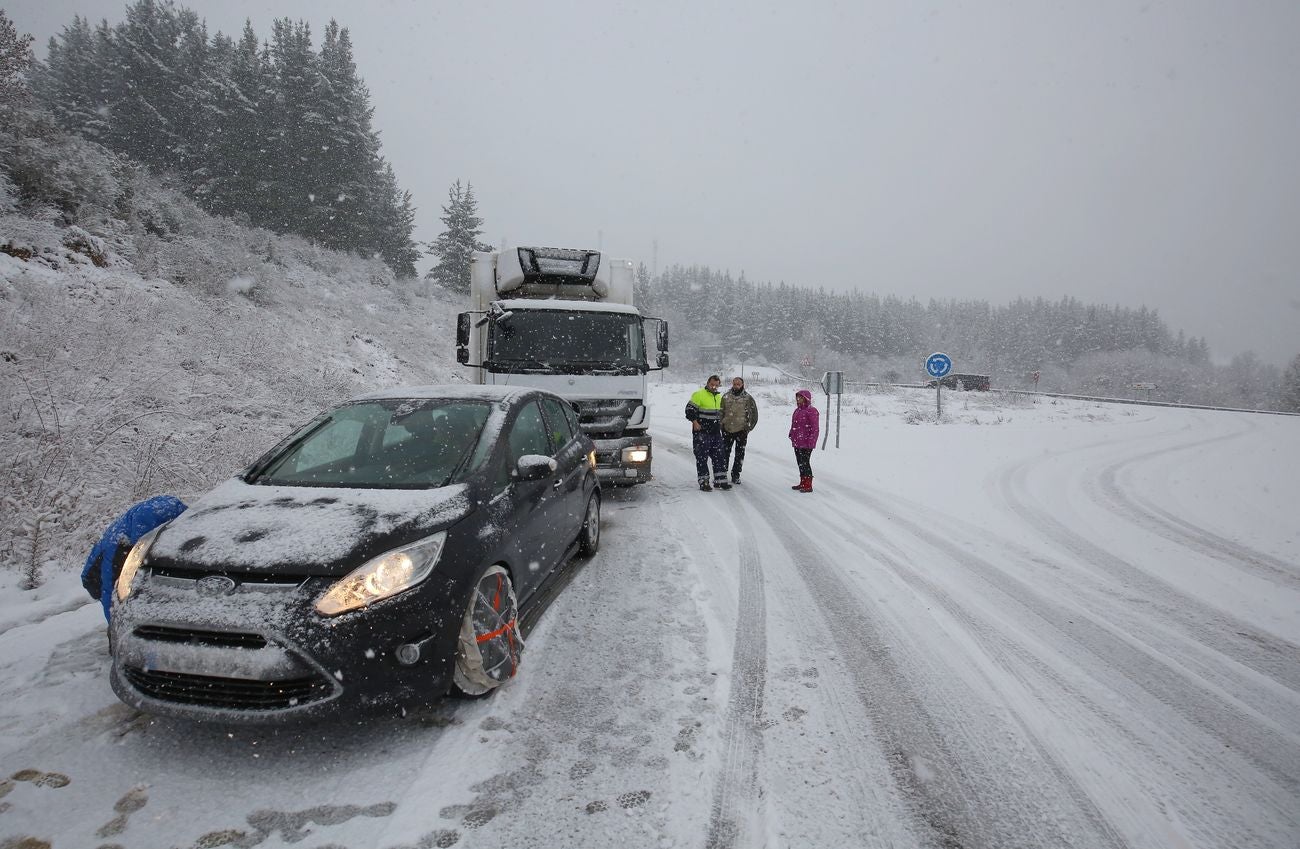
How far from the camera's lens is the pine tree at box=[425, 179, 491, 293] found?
120 feet

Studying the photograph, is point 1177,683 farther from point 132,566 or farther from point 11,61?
point 11,61

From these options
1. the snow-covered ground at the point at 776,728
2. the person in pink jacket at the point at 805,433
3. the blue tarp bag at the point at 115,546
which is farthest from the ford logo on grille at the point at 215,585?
the person in pink jacket at the point at 805,433

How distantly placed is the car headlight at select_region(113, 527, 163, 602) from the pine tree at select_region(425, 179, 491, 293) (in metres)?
35.5

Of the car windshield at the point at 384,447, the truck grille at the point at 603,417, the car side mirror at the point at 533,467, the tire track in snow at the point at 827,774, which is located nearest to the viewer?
the tire track in snow at the point at 827,774

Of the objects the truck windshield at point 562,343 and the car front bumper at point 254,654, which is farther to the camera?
the truck windshield at point 562,343

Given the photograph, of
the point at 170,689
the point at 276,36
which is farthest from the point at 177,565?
the point at 276,36

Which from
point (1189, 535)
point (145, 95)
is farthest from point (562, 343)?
point (145, 95)

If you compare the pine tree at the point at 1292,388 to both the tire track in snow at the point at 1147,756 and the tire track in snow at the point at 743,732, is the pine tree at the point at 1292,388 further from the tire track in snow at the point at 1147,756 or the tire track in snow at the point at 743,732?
the tire track in snow at the point at 743,732

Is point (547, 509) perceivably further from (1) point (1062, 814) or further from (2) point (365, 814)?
(1) point (1062, 814)

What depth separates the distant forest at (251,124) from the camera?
26.6 metres

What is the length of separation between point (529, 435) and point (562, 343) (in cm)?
357

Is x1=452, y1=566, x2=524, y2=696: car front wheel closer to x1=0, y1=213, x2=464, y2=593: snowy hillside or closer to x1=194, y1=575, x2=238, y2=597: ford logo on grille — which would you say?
x1=194, y1=575, x2=238, y2=597: ford logo on grille

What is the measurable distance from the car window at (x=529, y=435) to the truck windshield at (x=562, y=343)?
2.90 metres

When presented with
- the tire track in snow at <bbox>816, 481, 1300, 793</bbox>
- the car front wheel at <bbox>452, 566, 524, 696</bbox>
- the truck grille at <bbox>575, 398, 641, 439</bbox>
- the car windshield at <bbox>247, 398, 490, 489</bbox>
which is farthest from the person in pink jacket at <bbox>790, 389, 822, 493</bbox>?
the car front wheel at <bbox>452, 566, 524, 696</bbox>
